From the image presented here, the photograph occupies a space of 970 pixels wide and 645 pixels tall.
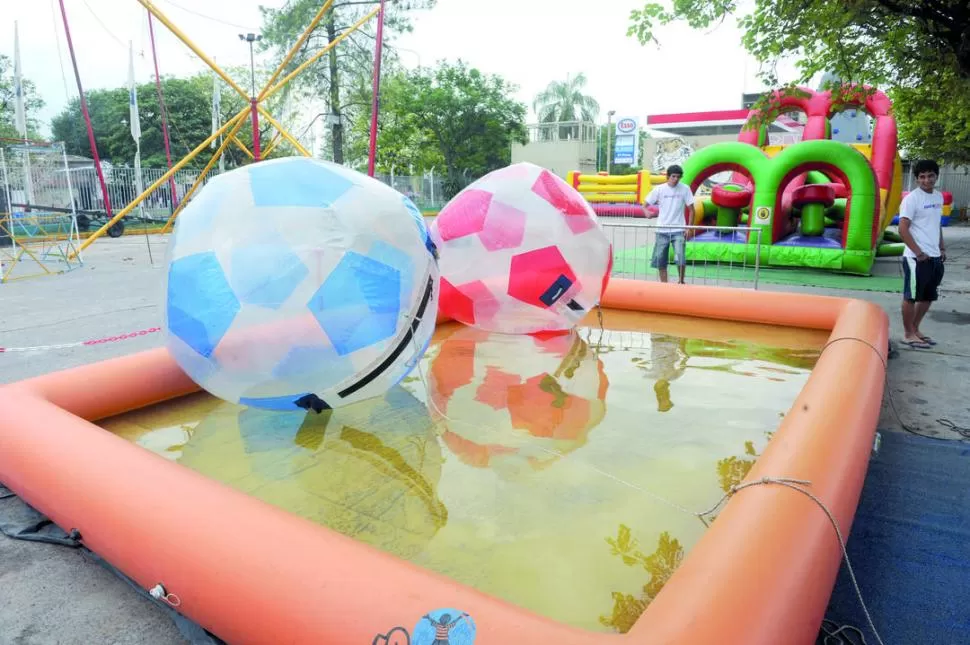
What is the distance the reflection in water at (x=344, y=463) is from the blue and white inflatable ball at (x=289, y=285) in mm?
321

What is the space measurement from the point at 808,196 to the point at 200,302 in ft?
34.9

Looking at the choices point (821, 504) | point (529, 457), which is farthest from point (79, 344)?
point (821, 504)

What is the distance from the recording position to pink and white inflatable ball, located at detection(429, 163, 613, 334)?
14.3 ft

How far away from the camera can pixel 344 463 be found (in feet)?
10.2

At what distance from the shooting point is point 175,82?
3847 cm

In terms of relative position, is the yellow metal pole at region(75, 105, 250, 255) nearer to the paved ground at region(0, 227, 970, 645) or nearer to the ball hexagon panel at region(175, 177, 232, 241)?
the paved ground at region(0, 227, 970, 645)

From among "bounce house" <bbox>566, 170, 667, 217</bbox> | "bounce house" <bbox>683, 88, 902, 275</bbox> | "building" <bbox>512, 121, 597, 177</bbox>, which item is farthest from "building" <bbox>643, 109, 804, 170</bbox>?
"bounce house" <bbox>683, 88, 902, 275</bbox>

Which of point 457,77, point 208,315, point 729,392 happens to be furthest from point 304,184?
point 457,77

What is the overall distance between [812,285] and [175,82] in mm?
39656

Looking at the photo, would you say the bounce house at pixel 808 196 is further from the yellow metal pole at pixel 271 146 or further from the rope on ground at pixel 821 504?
the rope on ground at pixel 821 504

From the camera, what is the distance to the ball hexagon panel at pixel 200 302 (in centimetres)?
276

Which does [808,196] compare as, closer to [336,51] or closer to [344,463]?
[344,463]

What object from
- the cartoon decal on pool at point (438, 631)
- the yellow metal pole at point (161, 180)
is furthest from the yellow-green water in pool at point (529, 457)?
the yellow metal pole at point (161, 180)

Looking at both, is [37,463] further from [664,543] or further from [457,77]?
[457,77]
